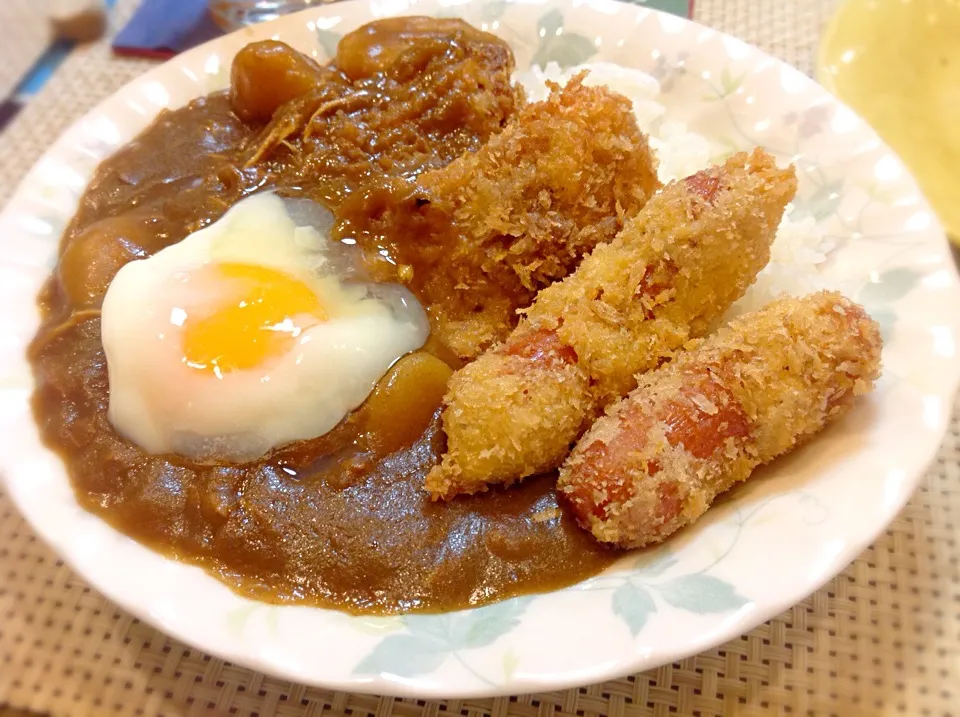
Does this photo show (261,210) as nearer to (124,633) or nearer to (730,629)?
(124,633)

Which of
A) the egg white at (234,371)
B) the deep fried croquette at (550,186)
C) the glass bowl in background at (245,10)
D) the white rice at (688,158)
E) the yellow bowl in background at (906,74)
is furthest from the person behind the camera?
the glass bowl in background at (245,10)

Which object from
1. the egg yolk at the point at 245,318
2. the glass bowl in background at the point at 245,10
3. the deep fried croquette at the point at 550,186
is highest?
the glass bowl in background at the point at 245,10

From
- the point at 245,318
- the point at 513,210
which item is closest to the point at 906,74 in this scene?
the point at 513,210

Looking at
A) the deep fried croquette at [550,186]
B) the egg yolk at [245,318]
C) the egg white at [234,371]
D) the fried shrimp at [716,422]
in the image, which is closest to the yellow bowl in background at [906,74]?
the deep fried croquette at [550,186]

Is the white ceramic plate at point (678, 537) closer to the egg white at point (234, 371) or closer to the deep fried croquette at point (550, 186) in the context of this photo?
the egg white at point (234, 371)

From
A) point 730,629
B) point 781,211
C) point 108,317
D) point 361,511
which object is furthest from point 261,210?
point 730,629

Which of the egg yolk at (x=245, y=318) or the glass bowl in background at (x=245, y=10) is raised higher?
the glass bowl in background at (x=245, y=10)

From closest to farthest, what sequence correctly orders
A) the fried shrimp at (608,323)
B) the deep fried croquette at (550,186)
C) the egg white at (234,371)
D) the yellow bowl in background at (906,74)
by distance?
the fried shrimp at (608,323)
the egg white at (234,371)
the deep fried croquette at (550,186)
the yellow bowl in background at (906,74)

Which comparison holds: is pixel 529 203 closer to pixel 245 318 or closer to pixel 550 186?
pixel 550 186
